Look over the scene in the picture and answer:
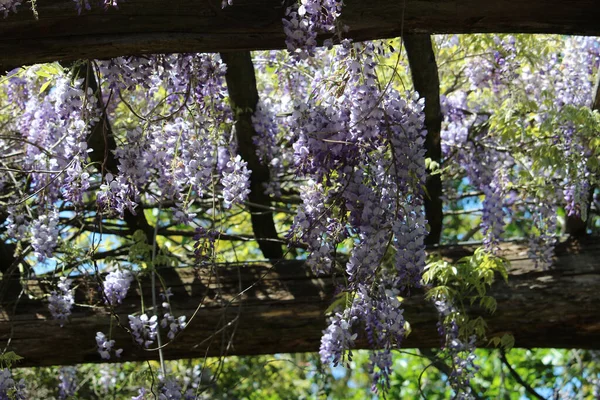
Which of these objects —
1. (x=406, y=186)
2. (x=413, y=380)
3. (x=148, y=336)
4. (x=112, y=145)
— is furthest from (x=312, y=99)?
(x=413, y=380)

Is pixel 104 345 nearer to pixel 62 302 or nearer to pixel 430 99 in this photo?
pixel 62 302

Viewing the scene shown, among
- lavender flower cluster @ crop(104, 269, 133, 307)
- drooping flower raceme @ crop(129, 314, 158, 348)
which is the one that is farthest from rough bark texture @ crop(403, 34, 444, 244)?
lavender flower cluster @ crop(104, 269, 133, 307)

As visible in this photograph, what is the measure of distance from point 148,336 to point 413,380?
146 inches

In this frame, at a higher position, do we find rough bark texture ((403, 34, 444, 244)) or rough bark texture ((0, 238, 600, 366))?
rough bark texture ((403, 34, 444, 244))

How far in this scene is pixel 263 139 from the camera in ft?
13.1

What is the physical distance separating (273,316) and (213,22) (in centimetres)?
183

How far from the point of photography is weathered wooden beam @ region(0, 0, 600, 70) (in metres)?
2.48

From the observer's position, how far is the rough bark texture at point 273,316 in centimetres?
404

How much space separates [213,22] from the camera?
8.18 ft

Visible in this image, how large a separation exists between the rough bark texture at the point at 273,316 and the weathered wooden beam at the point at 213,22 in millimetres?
1687

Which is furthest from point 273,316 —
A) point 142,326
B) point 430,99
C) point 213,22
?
point 213,22

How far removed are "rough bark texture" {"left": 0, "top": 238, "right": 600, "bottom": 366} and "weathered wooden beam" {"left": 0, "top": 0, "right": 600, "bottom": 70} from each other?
1.69 meters

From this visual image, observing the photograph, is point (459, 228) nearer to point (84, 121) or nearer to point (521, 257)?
point (521, 257)

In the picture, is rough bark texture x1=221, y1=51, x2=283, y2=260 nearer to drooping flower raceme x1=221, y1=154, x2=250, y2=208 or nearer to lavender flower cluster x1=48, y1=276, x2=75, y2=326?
drooping flower raceme x1=221, y1=154, x2=250, y2=208
